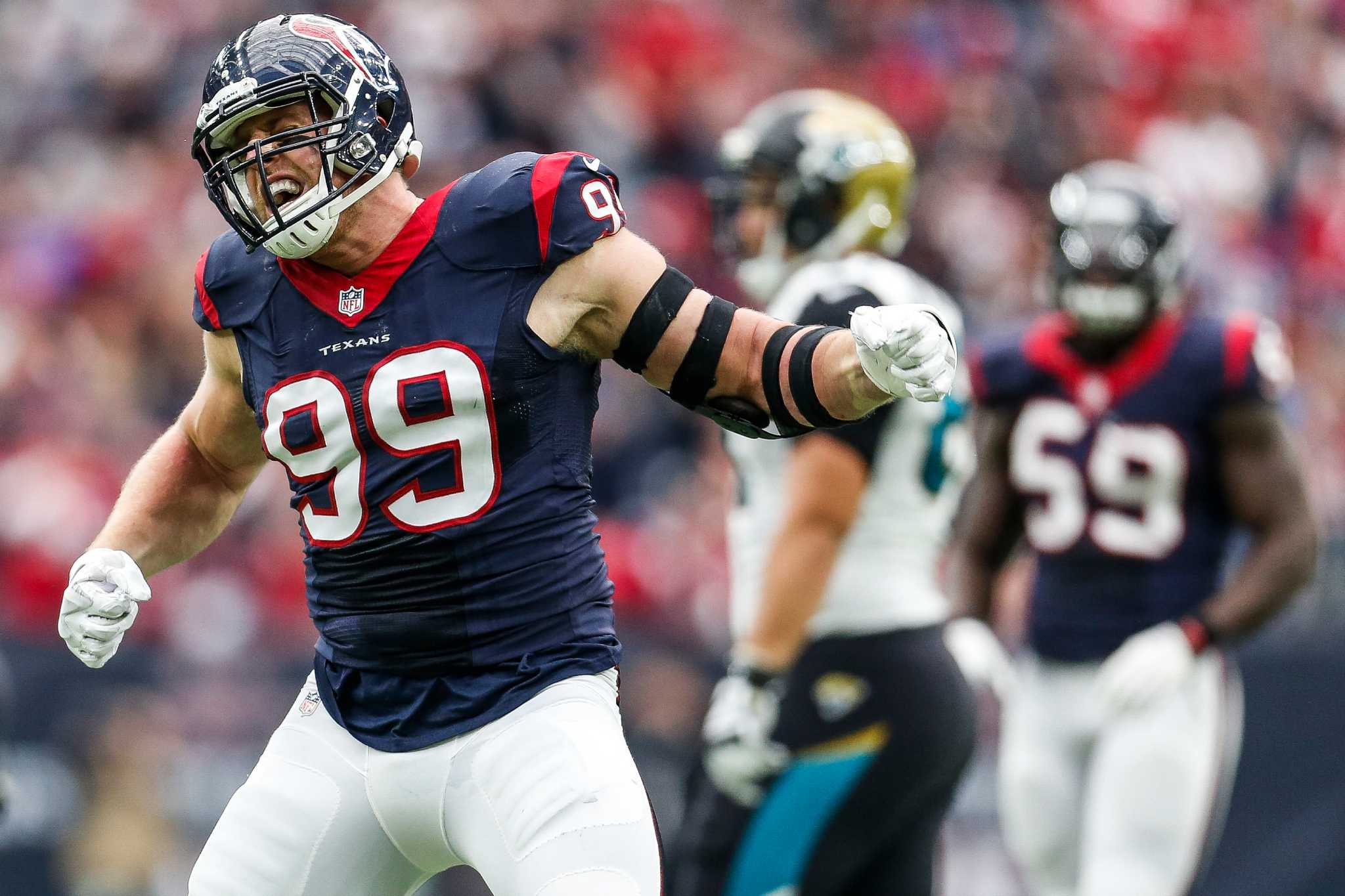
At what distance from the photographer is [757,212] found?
4750mm

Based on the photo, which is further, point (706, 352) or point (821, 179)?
point (821, 179)

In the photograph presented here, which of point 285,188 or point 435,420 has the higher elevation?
point 285,188

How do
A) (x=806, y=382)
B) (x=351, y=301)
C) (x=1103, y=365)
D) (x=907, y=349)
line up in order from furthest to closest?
(x=1103, y=365)
(x=351, y=301)
(x=806, y=382)
(x=907, y=349)

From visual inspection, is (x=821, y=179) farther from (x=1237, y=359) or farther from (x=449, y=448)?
(x=449, y=448)

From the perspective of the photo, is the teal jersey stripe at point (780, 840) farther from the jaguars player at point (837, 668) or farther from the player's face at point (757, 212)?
the player's face at point (757, 212)

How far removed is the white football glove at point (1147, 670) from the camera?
4789 millimetres

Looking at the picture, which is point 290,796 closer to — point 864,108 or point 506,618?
point 506,618

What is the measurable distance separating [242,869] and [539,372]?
88 cm

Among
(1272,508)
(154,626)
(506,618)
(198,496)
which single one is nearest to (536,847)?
(506,618)

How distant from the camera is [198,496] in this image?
3.43m

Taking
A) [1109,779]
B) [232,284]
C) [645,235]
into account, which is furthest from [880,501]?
[645,235]

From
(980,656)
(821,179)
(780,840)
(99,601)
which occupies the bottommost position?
(980,656)

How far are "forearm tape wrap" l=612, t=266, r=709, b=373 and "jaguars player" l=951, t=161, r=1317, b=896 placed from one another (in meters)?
2.24

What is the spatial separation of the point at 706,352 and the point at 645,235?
6.28 meters
